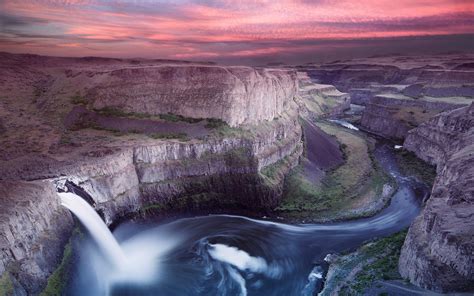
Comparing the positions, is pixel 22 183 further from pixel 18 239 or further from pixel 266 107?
pixel 266 107

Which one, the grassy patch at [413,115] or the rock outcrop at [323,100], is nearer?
the grassy patch at [413,115]

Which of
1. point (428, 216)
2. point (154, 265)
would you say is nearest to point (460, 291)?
point (428, 216)

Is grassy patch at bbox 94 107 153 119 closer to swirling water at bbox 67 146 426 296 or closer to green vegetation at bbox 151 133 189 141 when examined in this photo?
green vegetation at bbox 151 133 189 141

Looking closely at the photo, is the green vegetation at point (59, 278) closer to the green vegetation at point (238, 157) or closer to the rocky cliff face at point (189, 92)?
the green vegetation at point (238, 157)

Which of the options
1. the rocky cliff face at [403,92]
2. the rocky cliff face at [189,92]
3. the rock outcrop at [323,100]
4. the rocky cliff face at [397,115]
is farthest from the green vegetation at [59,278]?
the rock outcrop at [323,100]

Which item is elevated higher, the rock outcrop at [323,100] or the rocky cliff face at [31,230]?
the rock outcrop at [323,100]

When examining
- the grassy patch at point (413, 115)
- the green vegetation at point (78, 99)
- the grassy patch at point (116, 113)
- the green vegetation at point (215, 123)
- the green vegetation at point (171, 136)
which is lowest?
the grassy patch at point (413, 115)

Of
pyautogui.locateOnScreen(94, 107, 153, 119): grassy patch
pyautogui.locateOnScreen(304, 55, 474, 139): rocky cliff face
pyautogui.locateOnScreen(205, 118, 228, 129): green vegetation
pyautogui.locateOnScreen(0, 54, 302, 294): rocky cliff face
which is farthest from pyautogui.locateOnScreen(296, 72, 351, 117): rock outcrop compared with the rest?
pyautogui.locateOnScreen(94, 107, 153, 119): grassy patch

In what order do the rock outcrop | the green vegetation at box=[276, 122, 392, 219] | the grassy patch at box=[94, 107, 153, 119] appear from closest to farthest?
the green vegetation at box=[276, 122, 392, 219]
the grassy patch at box=[94, 107, 153, 119]
the rock outcrop
